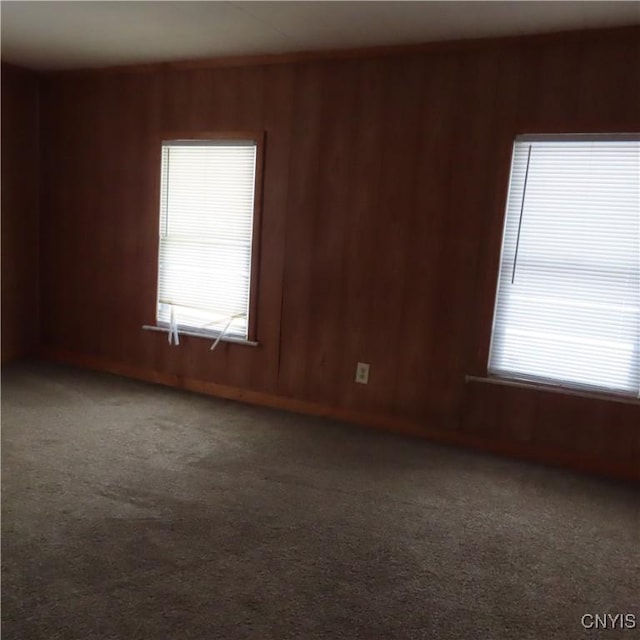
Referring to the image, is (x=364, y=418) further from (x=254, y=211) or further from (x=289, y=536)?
(x=254, y=211)

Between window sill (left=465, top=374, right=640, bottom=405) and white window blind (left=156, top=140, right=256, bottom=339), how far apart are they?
5.20ft

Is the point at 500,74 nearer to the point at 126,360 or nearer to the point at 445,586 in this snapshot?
the point at 445,586

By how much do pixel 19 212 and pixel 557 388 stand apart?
3967 mm

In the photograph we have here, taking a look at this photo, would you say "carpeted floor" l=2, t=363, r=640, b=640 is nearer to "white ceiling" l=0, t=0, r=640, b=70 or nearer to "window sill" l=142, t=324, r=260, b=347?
"window sill" l=142, t=324, r=260, b=347

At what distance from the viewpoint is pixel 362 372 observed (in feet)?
11.5

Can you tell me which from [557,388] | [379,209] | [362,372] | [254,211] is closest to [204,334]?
[254,211]

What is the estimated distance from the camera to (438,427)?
3348mm

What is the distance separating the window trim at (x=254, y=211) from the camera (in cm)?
362

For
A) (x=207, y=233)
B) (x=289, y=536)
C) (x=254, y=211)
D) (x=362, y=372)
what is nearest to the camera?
(x=289, y=536)

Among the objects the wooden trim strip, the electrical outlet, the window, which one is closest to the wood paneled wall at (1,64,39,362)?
the wooden trim strip

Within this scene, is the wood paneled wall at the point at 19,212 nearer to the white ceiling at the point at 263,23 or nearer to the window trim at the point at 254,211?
the white ceiling at the point at 263,23

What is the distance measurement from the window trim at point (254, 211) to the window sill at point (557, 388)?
1.43 meters

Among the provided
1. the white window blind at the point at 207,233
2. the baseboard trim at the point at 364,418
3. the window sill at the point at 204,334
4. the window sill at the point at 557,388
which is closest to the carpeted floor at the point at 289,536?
the baseboard trim at the point at 364,418

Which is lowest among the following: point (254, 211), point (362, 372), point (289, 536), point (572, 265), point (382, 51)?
point (289, 536)
